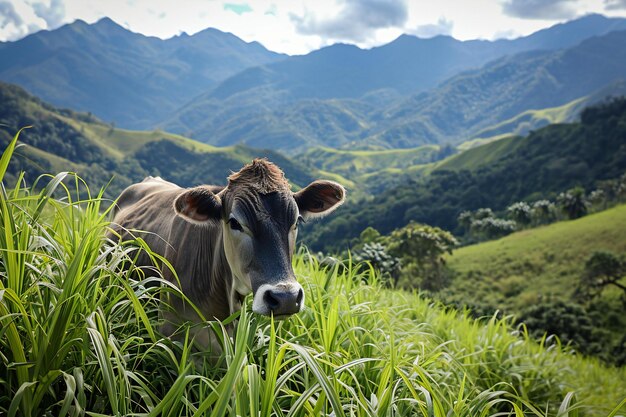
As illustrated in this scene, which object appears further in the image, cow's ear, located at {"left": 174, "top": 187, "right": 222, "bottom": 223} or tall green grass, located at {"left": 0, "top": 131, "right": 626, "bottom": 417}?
cow's ear, located at {"left": 174, "top": 187, "right": 222, "bottom": 223}

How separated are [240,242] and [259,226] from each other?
22cm

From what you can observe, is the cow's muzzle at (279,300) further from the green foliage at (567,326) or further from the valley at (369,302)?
the green foliage at (567,326)

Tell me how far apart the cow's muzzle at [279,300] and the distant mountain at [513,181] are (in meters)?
98.9

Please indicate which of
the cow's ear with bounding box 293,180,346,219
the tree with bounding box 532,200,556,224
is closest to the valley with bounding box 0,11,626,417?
the cow's ear with bounding box 293,180,346,219

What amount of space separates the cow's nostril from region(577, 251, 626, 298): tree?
63.6m

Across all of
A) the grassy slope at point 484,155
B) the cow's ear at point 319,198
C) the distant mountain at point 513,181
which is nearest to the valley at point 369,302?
the cow's ear at point 319,198

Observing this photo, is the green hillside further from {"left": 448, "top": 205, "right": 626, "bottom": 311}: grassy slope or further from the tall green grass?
the tall green grass

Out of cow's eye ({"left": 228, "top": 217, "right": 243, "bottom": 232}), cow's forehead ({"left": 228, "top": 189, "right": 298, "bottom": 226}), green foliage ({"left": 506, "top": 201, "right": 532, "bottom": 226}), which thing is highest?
cow's forehead ({"left": 228, "top": 189, "right": 298, "bottom": 226})

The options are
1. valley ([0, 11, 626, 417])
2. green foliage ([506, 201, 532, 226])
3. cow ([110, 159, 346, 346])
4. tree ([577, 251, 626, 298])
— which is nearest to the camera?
valley ([0, 11, 626, 417])

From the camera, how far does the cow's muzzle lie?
3490 mm

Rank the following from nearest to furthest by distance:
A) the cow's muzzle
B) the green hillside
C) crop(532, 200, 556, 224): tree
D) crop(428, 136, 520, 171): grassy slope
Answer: the cow's muzzle < the green hillside < crop(532, 200, 556, 224): tree < crop(428, 136, 520, 171): grassy slope

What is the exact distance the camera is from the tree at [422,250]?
197 feet

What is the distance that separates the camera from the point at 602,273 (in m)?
58.2

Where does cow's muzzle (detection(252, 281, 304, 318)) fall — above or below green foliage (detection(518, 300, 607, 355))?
above
